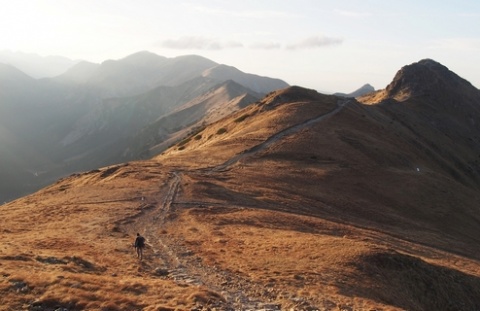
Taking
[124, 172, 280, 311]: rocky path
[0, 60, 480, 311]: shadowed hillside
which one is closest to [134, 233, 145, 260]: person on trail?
[124, 172, 280, 311]: rocky path

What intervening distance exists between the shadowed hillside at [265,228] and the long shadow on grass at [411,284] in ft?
0.39

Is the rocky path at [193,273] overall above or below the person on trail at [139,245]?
below

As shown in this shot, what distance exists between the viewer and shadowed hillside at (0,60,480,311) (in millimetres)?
24188

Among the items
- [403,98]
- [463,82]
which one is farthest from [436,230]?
[463,82]

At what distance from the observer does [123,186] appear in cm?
5647

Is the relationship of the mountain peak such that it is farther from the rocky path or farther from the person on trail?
the person on trail

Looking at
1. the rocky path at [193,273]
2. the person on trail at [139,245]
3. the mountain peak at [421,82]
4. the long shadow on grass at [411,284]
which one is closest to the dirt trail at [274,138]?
the rocky path at [193,273]

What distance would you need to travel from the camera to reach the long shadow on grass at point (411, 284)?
27766 mm

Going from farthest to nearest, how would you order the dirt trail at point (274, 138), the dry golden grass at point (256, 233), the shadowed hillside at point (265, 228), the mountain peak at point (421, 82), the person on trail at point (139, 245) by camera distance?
1. the mountain peak at point (421, 82)
2. the dirt trail at point (274, 138)
3. the person on trail at point (139, 245)
4. the shadowed hillside at point (265, 228)
5. the dry golden grass at point (256, 233)

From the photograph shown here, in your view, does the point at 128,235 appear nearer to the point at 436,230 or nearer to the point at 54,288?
the point at 54,288

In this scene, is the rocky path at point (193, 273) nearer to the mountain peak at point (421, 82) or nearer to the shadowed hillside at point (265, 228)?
the shadowed hillside at point (265, 228)

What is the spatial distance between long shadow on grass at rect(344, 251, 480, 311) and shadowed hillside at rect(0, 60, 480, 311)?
0.39ft

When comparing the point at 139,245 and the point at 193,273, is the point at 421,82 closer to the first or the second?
the point at 139,245

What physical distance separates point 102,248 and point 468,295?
2848cm
